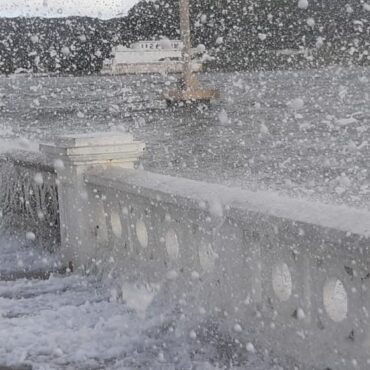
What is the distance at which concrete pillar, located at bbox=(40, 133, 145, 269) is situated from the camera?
612cm

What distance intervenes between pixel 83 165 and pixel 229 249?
217cm

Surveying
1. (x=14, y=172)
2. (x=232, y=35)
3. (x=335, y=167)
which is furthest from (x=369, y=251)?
(x=232, y=35)

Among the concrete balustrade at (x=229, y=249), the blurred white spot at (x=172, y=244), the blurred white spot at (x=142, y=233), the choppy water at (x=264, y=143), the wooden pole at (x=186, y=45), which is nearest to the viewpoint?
the concrete balustrade at (x=229, y=249)

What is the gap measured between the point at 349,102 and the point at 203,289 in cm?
7823

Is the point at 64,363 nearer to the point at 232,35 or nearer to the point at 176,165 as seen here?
the point at 176,165

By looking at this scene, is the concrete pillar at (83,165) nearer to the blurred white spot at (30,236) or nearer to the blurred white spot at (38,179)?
the blurred white spot at (38,179)

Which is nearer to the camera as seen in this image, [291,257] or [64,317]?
[291,257]

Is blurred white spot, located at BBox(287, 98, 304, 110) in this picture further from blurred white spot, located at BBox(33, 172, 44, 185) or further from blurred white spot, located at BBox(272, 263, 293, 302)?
blurred white spot, located at BBox(272, 263, 293, 302)

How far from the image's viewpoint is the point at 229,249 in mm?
4328

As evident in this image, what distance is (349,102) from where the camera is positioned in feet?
264

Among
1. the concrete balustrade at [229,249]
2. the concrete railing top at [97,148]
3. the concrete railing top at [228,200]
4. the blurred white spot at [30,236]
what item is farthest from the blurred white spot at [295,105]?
the concrete railing top at [228,200]

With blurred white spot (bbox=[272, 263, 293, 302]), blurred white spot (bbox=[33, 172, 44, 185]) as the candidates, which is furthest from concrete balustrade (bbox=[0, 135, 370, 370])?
blurred white spot (bbox=[33, 172, 44, 185])

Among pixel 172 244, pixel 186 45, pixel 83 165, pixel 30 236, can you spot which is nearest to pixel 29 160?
pixel 30 236

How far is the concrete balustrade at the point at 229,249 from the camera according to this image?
3.46 meters
